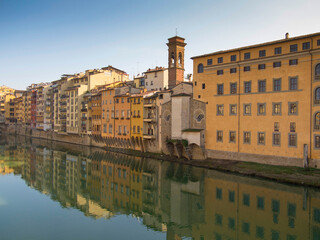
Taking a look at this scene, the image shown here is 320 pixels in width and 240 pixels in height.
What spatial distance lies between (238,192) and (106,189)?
13680 mm

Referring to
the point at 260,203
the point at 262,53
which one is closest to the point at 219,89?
the point at 262,53

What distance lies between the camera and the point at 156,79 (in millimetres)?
54062

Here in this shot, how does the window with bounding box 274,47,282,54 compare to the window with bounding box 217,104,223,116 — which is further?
the window with bounding box 217,104,223,116

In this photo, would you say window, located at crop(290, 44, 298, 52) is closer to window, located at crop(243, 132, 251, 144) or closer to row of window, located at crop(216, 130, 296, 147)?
row of window, located at crop(216, 130, 296, 147)

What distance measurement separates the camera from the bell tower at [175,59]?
4891 cm

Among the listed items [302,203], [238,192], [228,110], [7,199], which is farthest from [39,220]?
[228,110]

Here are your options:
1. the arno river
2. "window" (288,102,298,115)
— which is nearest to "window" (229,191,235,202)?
the arno river

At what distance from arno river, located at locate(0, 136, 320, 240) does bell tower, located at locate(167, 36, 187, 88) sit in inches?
688

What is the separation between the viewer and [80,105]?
2628 inches

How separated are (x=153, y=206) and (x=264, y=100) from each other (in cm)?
1848

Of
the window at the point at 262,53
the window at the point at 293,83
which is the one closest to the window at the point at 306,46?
the window at the point at 293,83

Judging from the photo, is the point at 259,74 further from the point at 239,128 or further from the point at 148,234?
the point at 148,234

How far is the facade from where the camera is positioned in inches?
2074

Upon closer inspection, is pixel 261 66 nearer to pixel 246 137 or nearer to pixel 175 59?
pixel 246 137
